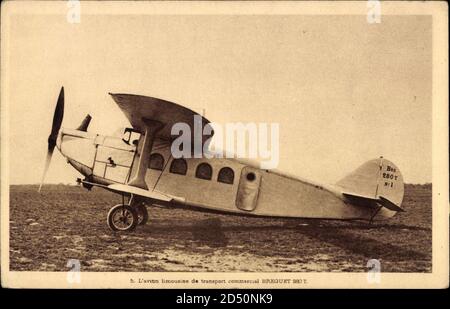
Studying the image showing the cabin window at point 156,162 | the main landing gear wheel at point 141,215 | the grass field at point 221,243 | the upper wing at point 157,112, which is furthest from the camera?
the main landing gear wheel at point 141,215

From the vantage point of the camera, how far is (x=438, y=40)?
654cm

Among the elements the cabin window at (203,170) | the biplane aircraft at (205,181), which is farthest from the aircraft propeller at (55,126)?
the cabin window at (203,170)

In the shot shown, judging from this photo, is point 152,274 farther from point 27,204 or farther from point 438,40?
point 438,40

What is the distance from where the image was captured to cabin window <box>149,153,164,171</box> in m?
6.76

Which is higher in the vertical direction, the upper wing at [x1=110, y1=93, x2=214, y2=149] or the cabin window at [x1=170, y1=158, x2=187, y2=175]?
the upper wing at [x1=110, y1=93, x2=214, y2=149]

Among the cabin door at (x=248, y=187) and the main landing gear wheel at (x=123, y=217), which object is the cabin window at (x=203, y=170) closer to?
the cabin door at (x=248, y=187)

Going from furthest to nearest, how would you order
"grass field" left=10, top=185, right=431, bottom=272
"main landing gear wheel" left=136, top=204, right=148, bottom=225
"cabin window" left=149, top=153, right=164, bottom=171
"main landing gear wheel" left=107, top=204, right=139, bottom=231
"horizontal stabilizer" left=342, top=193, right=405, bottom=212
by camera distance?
"main landing gear wheel" left=136, top=204, right=148, bottom=225, "cabin window" left=149, top=153, right=164, bottom=171, "main landing gear wheel" left=107, top=204, right=139, bottom=231, "horizontal stabilizer" left=342, top=193, right=405, bottom=212, "grass field" left=10, top=185, right=431, bottom=272

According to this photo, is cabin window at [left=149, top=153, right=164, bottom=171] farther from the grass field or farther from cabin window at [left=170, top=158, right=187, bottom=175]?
the grass field

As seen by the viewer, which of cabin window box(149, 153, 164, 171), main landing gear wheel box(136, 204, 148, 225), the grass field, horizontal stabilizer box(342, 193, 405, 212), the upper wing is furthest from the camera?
main landing gear wheel box(136, 204, 148, 225)

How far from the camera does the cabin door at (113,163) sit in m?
6.72

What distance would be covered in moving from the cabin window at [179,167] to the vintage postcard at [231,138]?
2 centimetres

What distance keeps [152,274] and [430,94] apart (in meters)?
5.09

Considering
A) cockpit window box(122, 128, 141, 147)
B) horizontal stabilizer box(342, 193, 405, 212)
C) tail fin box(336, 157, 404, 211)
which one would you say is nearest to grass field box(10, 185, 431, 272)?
tail fin box(336, 157, 404, 211)
